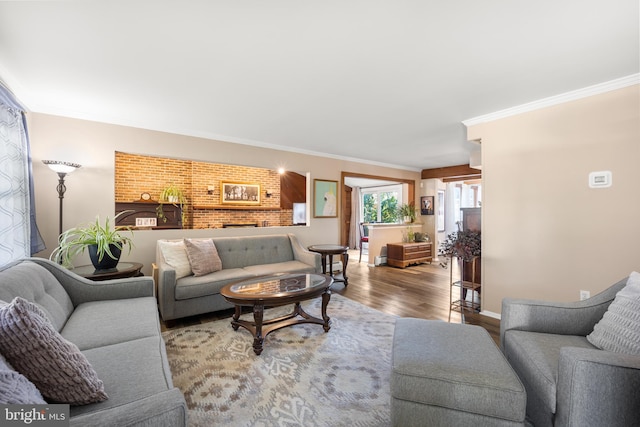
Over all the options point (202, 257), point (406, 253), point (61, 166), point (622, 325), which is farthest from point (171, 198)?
point (622, 325)

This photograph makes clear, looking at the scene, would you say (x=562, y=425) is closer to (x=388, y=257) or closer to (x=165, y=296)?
(x=165, y=296)

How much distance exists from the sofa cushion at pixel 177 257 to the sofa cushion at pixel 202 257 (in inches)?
2.3

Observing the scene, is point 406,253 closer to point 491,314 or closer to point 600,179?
point 491,314

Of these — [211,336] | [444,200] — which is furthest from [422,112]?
[444,200]

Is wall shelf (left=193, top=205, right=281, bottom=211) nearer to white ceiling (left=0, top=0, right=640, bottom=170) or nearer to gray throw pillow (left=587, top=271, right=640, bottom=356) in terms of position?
white ceiling (left=0, top=0, right=640, bottom=170)

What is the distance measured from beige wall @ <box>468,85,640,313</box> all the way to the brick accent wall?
17.4 ft

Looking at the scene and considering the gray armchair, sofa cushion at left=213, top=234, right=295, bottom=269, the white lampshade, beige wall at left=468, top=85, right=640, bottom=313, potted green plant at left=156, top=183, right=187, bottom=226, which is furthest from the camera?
potted green plant at left=156, top=183, right=187, bottom=226

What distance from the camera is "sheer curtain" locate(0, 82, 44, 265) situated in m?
2.12

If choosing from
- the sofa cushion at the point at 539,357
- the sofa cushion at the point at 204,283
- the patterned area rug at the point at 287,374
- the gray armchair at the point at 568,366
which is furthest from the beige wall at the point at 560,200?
the sofa cushion at the point at 204,283

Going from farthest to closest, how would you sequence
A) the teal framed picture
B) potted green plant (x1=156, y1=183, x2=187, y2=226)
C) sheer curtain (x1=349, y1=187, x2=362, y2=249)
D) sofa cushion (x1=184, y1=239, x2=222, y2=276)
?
sheer curtain (x1=349, y1=187, x2=362, y2=249) → potted green plant (x1=156, y1=183, x2=187, y2=226) → the teal framed picture → sofa cushion (x1=184, y1=239, x2=222, y2=276)

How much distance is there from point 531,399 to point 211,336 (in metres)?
2.48

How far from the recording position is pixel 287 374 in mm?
1975

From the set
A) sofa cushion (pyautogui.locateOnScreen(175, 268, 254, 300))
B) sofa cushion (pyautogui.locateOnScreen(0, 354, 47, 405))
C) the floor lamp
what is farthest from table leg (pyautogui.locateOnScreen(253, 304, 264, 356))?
the floor lamp

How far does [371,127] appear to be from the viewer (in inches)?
146
